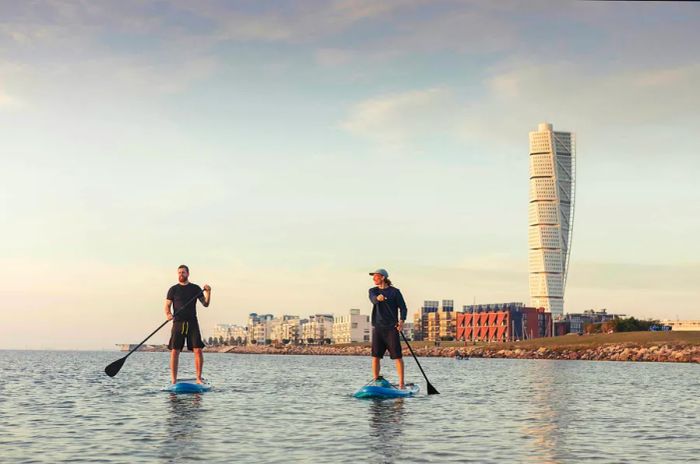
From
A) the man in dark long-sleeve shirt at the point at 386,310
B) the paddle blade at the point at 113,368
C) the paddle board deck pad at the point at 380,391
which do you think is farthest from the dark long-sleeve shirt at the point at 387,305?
the paddle blade at the point at 113,368

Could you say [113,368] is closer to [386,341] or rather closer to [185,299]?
[185,299]

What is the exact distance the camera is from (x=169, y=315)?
78.8 feet

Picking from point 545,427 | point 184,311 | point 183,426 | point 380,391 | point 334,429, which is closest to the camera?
point 183,426

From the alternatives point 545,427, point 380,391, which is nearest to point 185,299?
point 380,391

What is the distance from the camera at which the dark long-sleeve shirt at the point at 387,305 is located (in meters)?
24.4

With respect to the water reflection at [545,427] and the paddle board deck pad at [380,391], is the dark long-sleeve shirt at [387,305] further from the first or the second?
the water reflection at [545,427]

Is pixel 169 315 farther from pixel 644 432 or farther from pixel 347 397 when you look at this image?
pixel 644 432

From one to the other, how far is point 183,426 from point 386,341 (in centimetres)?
817

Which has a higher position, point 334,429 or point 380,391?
point 380,391

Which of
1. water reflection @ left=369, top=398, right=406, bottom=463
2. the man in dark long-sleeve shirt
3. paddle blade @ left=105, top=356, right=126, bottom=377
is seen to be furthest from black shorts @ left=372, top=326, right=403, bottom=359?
paddle blade @ left=105, top=356, right=126, bottom=377

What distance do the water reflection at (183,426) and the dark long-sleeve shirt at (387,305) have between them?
5.21m

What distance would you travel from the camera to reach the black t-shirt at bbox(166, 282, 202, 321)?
23953 millimetres

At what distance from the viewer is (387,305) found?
2438cm

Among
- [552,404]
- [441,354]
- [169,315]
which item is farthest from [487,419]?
[441,354]
